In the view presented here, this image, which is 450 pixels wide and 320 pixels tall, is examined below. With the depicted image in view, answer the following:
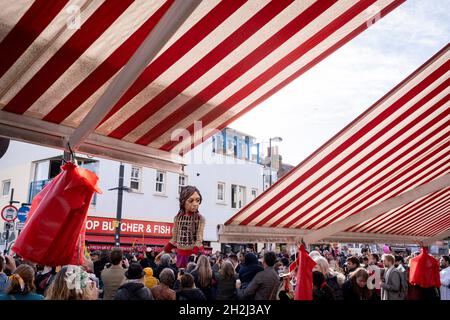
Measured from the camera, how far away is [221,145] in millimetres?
23406

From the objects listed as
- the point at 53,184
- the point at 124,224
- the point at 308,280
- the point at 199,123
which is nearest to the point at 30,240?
the point at 53,184

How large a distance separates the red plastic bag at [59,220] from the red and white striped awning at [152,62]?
0.39 m

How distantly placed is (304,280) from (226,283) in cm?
153

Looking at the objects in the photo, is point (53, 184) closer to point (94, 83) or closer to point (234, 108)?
point (94, 83)

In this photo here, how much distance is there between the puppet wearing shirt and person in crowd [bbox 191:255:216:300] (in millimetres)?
2199

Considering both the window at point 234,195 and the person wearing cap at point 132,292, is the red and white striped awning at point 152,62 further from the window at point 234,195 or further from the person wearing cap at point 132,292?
the window at point 234,195

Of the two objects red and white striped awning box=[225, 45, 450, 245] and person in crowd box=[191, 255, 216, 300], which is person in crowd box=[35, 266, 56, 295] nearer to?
person in crowd box=[191, 255, 216, 300]

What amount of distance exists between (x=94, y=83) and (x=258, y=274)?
3.38m

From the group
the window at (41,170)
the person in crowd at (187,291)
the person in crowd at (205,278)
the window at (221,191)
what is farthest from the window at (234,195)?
the person in crowd at (187,291)

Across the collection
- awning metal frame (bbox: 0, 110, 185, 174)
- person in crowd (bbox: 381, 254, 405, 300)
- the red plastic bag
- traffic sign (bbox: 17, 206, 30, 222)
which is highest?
traffic sign (bbox: 17, 206, 30, 222)

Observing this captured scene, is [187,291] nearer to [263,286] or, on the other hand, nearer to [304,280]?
[263,286]

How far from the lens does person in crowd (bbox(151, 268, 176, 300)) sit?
449 centimetres

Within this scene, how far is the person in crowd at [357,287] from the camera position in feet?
16.8

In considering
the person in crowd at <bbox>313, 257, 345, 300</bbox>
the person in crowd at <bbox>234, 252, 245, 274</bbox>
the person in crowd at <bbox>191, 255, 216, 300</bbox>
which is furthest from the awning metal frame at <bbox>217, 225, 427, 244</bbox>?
the person in crowd at <bbox>191, 255, 216, 300</bbox>
